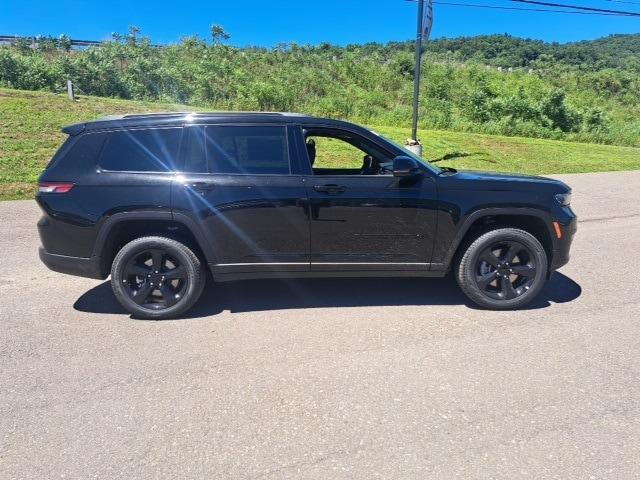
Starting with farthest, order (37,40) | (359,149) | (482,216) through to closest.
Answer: (37,40) < (359,149) < (482,216)

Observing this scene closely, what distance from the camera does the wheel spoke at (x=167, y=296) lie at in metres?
4.30

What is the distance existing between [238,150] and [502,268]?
2.59 meters

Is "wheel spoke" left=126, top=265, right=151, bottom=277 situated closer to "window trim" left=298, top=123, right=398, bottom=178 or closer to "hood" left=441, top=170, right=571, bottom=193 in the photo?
"window trim" left=298, top=123, right=398, bottom=178

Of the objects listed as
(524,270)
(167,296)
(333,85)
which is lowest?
(167,296)

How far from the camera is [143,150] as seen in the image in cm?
427

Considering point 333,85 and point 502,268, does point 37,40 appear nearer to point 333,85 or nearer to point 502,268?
point 333,85

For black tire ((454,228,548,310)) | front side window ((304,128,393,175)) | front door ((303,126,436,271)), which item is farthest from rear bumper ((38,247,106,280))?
black tire ((454,228,548,310))

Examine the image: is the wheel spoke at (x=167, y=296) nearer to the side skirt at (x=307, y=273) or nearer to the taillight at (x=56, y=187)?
the side skirt at (x=307, y=273)

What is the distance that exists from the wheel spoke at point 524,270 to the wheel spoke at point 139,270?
10.7 ft

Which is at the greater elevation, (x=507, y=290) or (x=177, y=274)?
(x=177, y=274)

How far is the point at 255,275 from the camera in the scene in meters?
4.39

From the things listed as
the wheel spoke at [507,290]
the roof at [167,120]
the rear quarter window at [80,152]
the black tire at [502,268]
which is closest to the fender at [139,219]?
the rear quarter window at [80,152]

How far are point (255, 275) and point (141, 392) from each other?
1.52m

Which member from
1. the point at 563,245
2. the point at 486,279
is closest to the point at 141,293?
the point at 486,279
